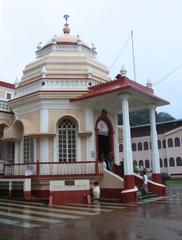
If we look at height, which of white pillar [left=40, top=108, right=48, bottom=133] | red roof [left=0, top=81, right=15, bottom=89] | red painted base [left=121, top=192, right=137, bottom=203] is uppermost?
red roof [left=0, top=81, right=15, bottom=89]

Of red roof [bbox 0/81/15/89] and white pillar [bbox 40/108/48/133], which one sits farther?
red roof [bbox 0/81/15/89]

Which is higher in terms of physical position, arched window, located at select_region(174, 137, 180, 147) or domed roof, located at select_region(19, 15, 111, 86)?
domed roof, located at select_region(19, 15, 111, 86)

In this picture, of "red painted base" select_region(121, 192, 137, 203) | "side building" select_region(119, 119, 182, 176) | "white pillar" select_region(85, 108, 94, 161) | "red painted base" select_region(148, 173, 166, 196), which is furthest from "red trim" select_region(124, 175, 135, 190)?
"side building" select_region(119, 119, 182, 176)

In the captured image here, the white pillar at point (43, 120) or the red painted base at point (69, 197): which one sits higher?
the white pillar at point (43, 120)

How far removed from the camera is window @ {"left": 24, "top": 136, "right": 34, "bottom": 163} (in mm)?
16547

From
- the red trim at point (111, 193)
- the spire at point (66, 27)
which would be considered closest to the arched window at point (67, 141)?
the red trim at point (111, 193)

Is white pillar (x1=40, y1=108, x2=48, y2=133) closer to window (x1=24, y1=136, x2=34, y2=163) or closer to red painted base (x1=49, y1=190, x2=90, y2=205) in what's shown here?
window (x1=24, y1=136, x2=34, y2=163)

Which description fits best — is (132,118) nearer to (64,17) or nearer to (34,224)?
(64,17)

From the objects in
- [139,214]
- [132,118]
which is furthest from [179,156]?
[139,214]

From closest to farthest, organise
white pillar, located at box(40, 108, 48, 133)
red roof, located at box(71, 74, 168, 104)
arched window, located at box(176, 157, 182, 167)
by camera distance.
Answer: red roof, located at box(71, 74, 168, 104), white pillar, located at box(40, 108, 48, 133), arched window, located at box(176, 157, 182, 167)

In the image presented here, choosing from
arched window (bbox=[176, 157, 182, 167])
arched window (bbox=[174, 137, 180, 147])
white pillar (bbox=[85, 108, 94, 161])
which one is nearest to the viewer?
white pillar (bbox=[85, 108, 94, 161])

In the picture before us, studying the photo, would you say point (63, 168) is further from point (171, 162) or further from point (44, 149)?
point (171, 162)

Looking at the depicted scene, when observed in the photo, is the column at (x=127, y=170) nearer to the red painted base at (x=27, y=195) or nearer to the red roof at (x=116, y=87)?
the red roof at (x=116, y=87)

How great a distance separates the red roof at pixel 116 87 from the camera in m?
14.0
